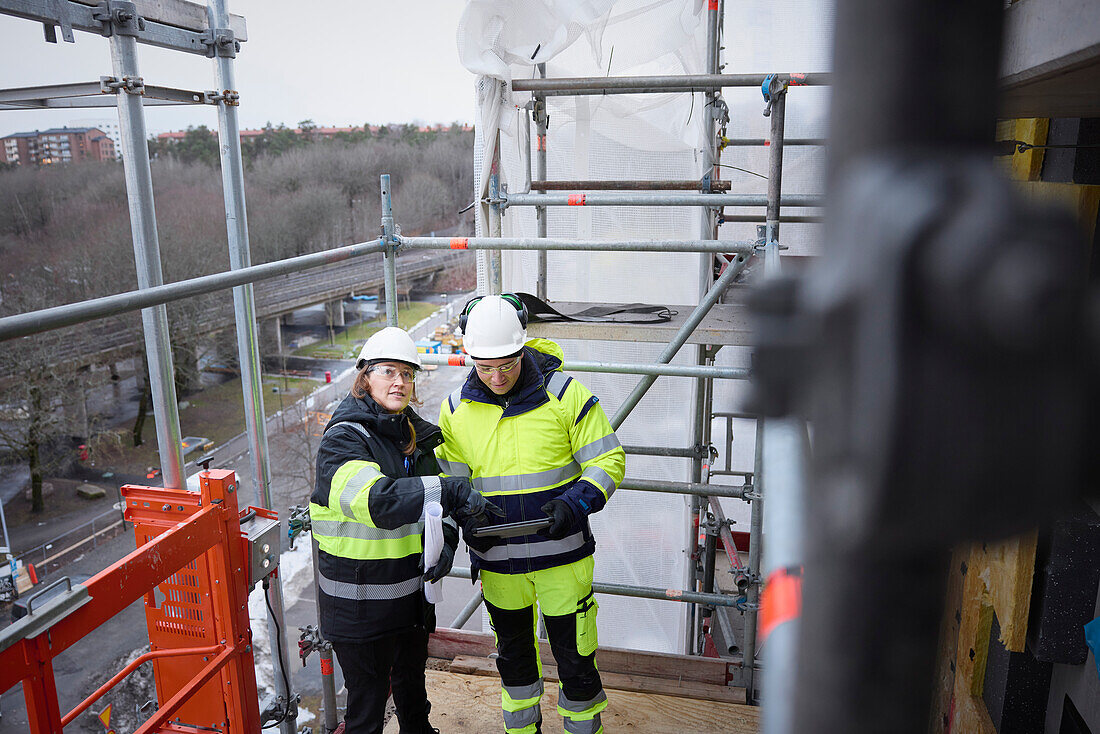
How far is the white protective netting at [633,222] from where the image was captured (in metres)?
4.97

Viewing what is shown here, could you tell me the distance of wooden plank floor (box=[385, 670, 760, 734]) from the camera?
346 cm

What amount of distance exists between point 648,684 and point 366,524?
177cm

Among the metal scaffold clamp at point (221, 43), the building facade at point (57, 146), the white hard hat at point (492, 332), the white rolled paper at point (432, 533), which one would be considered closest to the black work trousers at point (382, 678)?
the white rolled paper at point (432, 533)

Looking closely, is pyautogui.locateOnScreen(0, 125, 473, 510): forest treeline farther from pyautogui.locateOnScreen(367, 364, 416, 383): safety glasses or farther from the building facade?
pyautogui.locateOnScreen(367, 364, 416, 383): safety glasses

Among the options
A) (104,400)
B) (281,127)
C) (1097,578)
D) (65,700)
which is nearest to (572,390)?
(1097,578)

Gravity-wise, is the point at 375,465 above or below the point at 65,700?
above

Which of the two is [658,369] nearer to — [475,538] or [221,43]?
[475,538]

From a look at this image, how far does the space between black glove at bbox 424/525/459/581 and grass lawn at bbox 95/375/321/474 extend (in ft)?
56.7

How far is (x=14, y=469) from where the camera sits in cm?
1831

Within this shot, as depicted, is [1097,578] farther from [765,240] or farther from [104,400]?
[104,400]

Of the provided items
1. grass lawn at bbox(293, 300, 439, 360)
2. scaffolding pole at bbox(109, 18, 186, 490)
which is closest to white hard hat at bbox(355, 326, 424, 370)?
scaffolding pole at bbox(109, 18, 186, 490)

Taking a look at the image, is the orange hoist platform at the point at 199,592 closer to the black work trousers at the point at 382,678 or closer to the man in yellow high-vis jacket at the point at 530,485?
the black work trousers at the point at 382,678

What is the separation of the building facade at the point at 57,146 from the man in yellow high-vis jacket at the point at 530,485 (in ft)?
49.1

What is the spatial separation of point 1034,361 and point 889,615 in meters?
0.10
